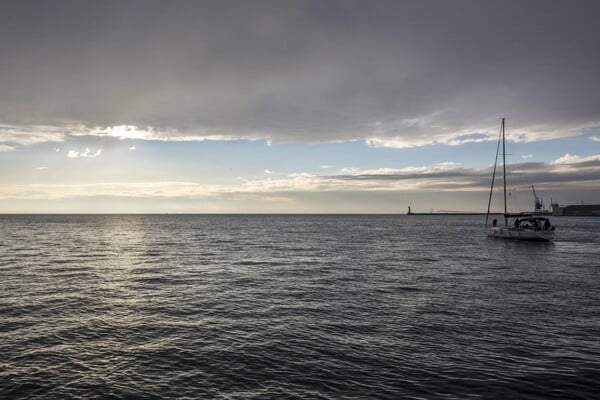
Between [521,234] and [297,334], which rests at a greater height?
[521,234]

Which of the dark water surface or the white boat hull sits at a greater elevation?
the white boat hull

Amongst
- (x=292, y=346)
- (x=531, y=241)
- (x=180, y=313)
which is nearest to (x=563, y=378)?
(x=292, y=346)

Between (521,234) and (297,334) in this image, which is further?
(521,234)

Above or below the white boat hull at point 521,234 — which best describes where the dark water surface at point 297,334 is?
below

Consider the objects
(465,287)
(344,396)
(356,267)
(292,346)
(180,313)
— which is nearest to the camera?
(344,396)

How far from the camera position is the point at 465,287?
108ft

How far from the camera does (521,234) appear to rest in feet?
264

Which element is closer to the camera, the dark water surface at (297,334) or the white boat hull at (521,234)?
the dark water surface at (297,334)

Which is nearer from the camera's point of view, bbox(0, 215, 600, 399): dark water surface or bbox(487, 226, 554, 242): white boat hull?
bbox(0, 215, 600, 399): dark water surface

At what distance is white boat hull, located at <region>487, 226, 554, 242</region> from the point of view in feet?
255

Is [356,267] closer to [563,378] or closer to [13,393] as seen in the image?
[563,378]

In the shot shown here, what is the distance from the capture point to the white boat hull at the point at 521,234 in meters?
77.7

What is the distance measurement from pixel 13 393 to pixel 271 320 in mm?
12133

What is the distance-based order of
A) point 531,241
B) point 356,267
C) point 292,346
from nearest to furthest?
point 292,346, point 356,267, point 531,241
